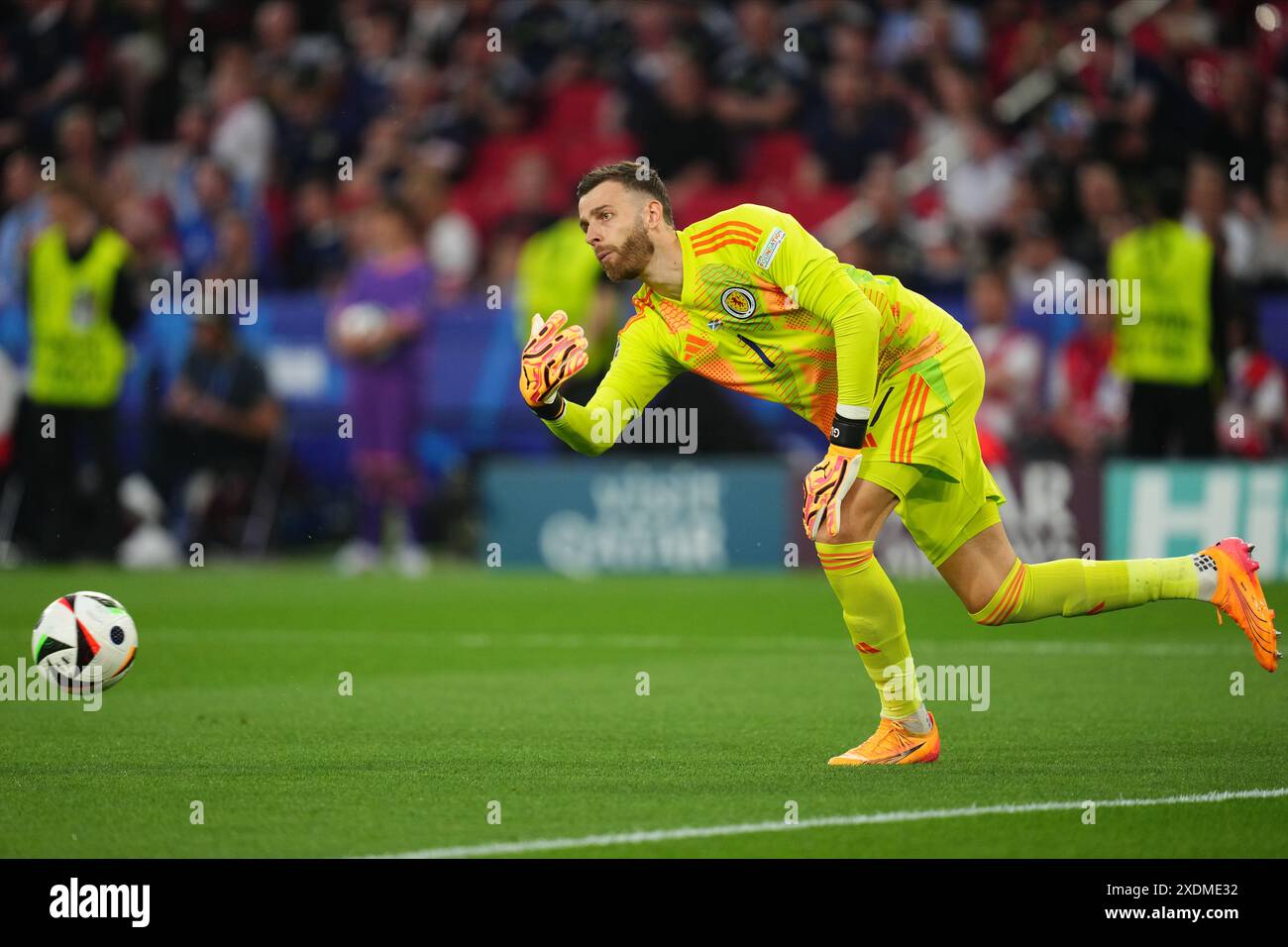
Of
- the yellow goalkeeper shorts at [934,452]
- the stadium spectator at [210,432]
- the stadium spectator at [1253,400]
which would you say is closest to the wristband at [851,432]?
the yellow goalkeeper shorts at [934,452]

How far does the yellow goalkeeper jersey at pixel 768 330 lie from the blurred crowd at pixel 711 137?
24.9 feet

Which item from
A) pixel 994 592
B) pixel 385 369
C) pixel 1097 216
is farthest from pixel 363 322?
pixel 994 592

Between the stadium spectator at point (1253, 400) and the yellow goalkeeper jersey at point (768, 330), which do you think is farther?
the stadium spectator at point (1253, 400)

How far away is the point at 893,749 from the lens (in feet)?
23.6

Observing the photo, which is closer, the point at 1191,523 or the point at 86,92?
the point at 1191,523

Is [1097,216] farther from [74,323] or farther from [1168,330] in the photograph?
[74,323]

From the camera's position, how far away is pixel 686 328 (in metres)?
7.37

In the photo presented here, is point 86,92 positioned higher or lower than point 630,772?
higher

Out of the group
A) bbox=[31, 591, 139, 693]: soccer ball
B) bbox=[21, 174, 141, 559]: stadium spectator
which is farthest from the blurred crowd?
bbox=[31, 591, 139, 693]: soccer ball

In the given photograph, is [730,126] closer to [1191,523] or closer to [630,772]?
[1191,523]

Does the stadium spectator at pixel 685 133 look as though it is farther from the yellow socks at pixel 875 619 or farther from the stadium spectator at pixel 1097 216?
the yellow socks at pixel 875 619

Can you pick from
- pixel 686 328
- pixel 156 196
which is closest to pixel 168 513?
pixel 156 196

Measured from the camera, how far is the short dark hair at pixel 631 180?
716 cm

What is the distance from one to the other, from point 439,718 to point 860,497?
2.29 meters
